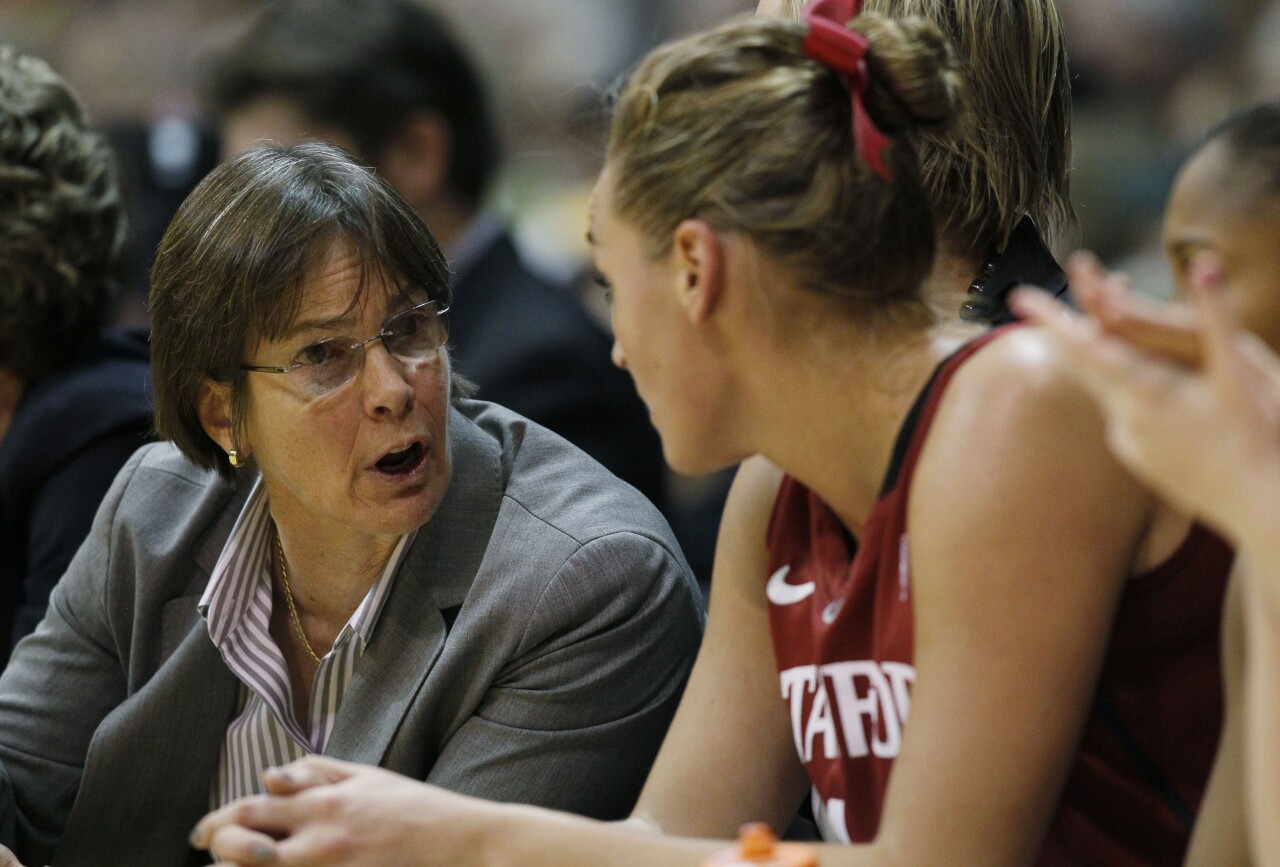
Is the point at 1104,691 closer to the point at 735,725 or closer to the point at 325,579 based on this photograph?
the point at 735,725

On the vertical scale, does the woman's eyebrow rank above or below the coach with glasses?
above

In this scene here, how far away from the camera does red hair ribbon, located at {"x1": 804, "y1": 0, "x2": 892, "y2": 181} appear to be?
4.94ft

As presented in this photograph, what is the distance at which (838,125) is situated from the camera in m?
1.53

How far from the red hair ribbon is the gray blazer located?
0.75 metres

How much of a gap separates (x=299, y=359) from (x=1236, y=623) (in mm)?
1251

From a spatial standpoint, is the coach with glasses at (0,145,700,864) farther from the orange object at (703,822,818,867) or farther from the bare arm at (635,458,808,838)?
the orange object at (703,822,818,867)

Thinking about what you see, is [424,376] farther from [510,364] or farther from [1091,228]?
[1091,228]

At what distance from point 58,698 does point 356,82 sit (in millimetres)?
2039

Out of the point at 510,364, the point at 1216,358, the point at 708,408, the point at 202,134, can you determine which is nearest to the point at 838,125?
the point at 708,408

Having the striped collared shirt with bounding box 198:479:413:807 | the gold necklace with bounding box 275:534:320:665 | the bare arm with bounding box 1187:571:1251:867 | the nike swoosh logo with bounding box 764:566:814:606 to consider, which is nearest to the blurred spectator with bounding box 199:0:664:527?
the gold necklace with bounding box 275:534:320:665

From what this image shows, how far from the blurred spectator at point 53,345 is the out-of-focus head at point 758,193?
143 centimetres

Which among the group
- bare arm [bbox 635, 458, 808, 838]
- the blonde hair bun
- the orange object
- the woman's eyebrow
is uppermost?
the blonde hair bun

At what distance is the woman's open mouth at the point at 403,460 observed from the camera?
2.16m

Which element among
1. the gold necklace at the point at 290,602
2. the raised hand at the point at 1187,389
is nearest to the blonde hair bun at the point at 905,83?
the raised hand at the point at 1187,389
